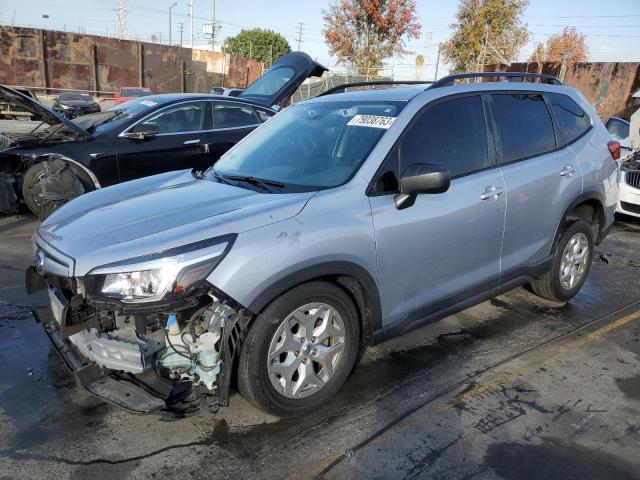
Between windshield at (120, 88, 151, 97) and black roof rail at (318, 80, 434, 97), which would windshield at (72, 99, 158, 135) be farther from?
windshield at (120, 88, 151, 97)

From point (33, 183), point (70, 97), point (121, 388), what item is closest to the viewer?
point (121, 388)

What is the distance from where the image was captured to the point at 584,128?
4629 mm

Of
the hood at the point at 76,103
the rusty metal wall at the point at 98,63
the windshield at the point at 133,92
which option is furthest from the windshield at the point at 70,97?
the rusty metal wall at the point at 98,63

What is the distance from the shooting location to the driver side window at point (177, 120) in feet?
23.3

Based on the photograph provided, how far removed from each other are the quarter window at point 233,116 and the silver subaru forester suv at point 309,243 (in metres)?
3.65

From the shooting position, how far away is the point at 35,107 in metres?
6.48

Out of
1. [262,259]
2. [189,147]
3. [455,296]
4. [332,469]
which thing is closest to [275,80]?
[189,147]

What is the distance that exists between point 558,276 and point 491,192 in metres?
1.38

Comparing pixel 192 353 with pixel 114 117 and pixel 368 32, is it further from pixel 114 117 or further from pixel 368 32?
pixel 368 32

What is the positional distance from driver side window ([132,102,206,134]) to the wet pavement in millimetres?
3641

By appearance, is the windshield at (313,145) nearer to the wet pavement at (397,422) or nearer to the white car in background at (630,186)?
the wet pavement at (397,422)

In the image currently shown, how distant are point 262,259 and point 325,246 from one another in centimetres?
38

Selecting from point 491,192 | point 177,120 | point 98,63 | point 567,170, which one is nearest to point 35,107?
point 177,120

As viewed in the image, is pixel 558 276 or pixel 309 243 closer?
pixel 309 243
